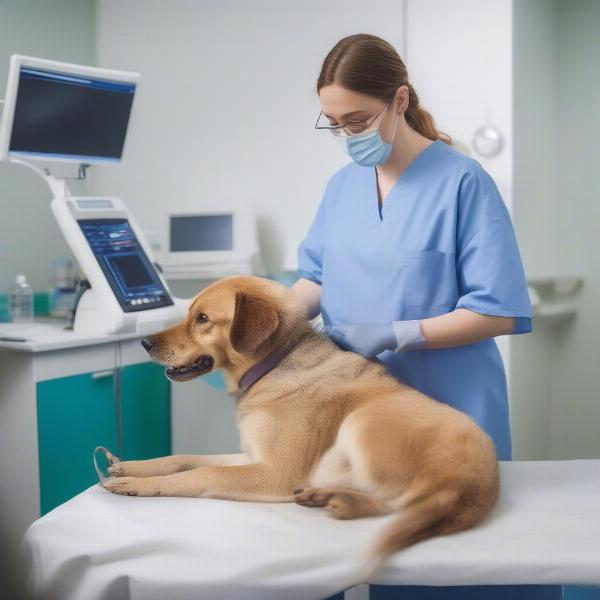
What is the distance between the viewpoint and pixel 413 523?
0.90 metres

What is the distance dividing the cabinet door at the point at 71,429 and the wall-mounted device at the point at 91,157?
0.18 meters

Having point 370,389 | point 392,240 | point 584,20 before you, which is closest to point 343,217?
point 392,240

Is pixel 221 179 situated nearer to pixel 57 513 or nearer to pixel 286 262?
pixel 286 262

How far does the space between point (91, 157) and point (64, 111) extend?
16 centimetres

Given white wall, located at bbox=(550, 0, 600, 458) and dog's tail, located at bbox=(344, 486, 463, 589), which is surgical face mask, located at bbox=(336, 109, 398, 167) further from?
white wall, located at bbox=(550, 0, 600, 458)

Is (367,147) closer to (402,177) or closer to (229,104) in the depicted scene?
(402,177)

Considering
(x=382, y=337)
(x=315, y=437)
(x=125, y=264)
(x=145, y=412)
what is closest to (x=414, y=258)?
(x=382, y=337)

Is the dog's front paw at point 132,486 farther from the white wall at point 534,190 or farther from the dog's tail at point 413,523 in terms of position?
the white wall at point 534,190

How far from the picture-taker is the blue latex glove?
47.5 inches

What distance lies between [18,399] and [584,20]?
2.52 meters

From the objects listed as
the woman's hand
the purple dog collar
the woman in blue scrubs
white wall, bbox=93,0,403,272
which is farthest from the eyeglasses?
white wall, bbox=93,0,403,272

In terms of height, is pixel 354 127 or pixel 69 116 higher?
pixel 69 116

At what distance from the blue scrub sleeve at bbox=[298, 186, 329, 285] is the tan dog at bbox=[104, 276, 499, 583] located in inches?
10.0

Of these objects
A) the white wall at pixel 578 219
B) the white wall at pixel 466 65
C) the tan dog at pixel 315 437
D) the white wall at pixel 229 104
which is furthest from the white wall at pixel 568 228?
the tan dog at pixel 315 437
